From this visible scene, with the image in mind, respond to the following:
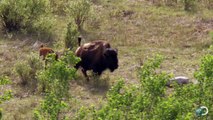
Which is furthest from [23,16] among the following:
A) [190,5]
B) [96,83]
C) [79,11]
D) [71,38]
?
[190,5]

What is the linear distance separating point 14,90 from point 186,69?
14.5ft

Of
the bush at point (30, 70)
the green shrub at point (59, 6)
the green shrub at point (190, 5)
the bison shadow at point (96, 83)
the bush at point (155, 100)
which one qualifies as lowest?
the bison shadow at point (96, 83)

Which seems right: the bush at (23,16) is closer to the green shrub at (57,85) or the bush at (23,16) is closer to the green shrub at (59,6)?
the green shrub at (59,6)

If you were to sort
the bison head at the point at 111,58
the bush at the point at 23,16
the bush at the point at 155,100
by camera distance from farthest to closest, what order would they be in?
the bush at the point at 23,16
the bison head at the point at 111,58
the bush at the point at 155,100

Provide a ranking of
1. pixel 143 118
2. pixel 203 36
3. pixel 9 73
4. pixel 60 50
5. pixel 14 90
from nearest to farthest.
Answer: pixel 143 118, pixel 14 90, pixel 9 73, pixel 60 50, pixel 203 36

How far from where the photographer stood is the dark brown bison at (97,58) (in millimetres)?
12414

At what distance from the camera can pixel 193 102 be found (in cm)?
792

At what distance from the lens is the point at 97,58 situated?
1262 cm

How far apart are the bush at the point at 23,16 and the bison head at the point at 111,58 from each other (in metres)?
3.73

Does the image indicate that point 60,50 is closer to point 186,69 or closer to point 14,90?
point 14,90

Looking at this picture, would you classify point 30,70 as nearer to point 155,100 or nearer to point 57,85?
point 57,85

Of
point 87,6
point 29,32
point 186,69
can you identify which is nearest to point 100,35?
point 87,6

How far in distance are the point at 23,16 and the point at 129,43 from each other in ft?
10.9

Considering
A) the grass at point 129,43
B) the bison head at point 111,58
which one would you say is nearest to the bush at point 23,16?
the grass at point 129,43
